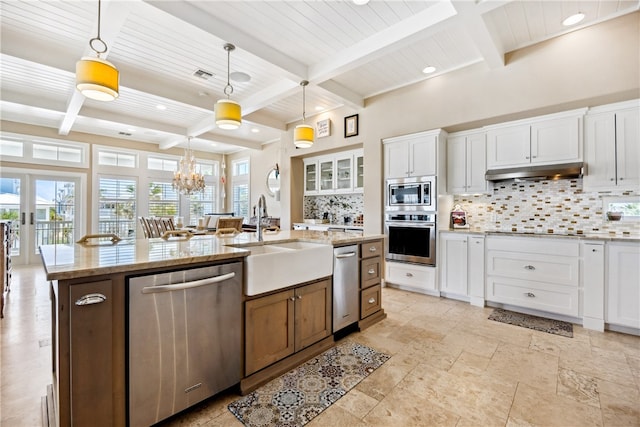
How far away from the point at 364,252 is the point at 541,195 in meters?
2.44

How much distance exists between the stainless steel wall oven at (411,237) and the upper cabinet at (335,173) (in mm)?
1033

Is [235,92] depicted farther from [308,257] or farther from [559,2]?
[559,2]

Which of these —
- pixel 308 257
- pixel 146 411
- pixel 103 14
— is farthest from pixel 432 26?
pixel 146 411

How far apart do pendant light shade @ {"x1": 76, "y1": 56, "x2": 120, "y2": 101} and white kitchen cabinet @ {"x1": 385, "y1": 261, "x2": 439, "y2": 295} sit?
12.2 feet

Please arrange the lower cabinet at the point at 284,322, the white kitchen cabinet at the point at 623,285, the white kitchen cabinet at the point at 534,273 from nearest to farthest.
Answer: the lower cabinet at the point at 284,322, the white kitchen cabinet at the point at 623,285, the white kitchen cabinet at the point at 534,273

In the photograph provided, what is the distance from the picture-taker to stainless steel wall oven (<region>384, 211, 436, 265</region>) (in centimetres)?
382

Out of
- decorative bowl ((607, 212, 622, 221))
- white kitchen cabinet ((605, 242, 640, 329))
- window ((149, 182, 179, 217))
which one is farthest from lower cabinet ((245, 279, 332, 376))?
window ((149, 182, 179, 217))

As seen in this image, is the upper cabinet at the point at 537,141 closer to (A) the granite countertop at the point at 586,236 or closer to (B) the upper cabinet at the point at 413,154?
(B) the upper cabinet at the point at 413,154

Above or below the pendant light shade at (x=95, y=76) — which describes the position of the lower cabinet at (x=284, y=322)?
below

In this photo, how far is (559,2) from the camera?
8.30 feet

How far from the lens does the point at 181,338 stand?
152cm

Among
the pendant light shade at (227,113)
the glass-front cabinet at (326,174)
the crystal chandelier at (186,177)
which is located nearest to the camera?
the pendant light shade at (227,113)

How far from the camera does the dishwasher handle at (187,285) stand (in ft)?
4.59

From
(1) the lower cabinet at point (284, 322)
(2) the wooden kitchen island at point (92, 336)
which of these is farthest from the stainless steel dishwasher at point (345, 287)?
(2) the wooden kitchen island at point (92, 336)
